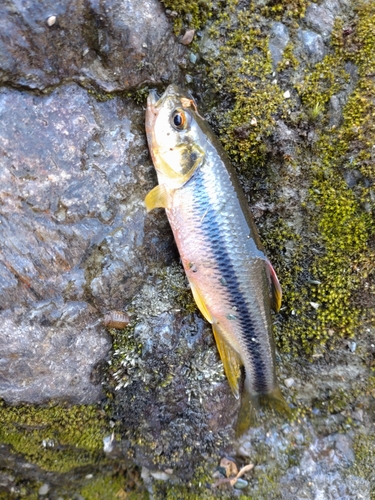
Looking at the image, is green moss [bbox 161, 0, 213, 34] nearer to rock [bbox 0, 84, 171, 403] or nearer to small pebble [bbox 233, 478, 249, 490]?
rock [bbox 0, 84, 171, 403]

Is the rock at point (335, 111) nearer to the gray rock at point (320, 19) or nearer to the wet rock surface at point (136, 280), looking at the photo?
the wet rock surface at point (136, 280)

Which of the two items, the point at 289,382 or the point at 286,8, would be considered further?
the point at 289,382

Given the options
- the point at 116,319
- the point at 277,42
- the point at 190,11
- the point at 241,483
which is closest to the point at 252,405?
the point at 241,483

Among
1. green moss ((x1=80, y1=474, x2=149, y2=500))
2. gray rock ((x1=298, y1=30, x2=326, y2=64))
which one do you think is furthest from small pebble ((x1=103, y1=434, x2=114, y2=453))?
gray rock ((x1=298, y1=30, x2=326, y2=64))

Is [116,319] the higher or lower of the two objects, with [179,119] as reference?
lower

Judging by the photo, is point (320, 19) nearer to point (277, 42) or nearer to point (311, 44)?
point (311, 44)

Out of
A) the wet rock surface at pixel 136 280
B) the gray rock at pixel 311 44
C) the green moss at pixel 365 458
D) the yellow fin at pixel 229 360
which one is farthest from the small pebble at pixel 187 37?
the green moss at pixel 365 458
